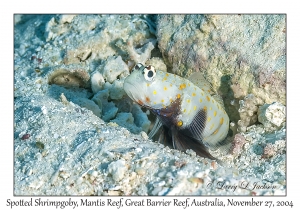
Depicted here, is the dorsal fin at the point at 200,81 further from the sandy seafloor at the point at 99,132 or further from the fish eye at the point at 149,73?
the fish eye at the point at 149,73

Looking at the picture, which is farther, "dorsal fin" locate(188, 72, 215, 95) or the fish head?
"dorsal fin" locate(188, 72, 215, 95)

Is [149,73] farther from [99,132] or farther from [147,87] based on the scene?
[99,132]

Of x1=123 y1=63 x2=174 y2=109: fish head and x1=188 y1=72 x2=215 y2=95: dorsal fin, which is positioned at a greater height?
x1=188 y1=72 x2=215 y2=95: dorsal fin

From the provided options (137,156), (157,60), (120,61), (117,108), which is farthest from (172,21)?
(137,156)

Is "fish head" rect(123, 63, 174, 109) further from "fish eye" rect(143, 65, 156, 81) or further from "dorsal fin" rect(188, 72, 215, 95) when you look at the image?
"dorsal fin" rect(188, 72, 215, 95)

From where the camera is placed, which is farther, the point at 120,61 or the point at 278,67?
the point at 120,61

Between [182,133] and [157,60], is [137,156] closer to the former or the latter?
[182,133]

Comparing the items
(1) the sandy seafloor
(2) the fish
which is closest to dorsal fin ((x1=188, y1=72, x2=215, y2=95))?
(2) the fish
